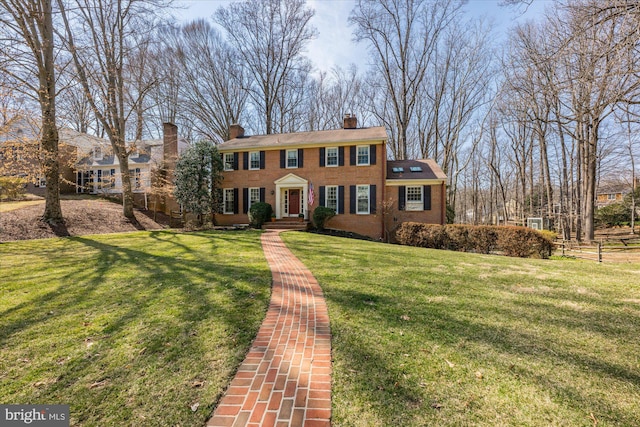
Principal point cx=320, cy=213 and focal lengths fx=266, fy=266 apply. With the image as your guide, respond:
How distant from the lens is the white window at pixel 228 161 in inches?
705

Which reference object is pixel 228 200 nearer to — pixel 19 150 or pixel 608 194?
pixel 19 150

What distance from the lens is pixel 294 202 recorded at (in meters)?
17.0

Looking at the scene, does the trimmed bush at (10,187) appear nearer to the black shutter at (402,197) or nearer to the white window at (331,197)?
the white window at (331,197)

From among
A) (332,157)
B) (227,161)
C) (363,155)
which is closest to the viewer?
(363,155)

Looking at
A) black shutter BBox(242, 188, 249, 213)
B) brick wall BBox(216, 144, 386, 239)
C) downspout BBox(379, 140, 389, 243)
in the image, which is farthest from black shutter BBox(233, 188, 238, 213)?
downspout BBox(379, 140, 389, 243)

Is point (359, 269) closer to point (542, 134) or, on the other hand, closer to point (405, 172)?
point (405, 172)

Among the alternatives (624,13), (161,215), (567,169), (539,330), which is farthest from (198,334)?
(567,169)

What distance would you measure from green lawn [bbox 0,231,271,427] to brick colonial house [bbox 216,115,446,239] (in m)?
10.6

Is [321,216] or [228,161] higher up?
[228,161]

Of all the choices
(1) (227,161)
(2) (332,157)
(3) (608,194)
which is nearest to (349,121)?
(2) (332,157)

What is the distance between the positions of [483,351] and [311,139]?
52.1 ft

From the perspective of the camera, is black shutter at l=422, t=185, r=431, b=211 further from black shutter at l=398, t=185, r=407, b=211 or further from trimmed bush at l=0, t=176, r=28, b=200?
trimmed bush at l=0, t=176, r=28, b=200

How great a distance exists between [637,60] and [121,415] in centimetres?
796

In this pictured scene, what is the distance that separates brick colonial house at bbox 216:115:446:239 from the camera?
1559cm
